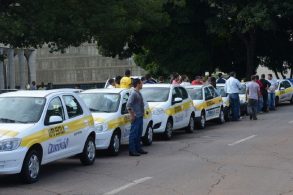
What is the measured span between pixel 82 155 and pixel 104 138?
4.39ft

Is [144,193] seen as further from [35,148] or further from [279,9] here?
[279,9]

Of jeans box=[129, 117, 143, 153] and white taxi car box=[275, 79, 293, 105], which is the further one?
white taxi car box=[275, 79, 293, 105]

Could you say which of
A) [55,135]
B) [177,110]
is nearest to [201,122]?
[177,110]

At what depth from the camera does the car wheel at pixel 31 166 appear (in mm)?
10766

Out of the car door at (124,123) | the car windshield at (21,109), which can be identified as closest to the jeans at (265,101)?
the car door at (124,123)

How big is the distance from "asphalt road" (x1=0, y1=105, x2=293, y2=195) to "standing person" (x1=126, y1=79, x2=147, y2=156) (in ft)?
1.12

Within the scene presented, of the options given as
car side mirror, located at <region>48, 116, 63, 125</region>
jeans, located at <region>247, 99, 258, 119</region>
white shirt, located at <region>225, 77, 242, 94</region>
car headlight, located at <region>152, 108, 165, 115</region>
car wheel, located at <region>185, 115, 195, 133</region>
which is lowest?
car wheel, located at <region>185, 115, 195, 133</region>

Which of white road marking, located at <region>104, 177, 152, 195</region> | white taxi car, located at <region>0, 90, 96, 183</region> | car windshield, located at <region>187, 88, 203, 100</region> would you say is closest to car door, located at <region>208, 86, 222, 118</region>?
car windshield, located at <region>187, 88, 203, 100</region>

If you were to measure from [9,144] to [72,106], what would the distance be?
8.47 ft

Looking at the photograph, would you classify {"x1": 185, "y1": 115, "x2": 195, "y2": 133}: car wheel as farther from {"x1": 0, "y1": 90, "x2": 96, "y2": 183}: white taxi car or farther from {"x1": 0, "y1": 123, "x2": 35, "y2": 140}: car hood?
{"x1": 0, "y1": 123, "x2": 35, "y2": 140}: car hood

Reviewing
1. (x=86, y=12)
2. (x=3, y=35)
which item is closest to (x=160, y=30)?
(x=86, y=12)

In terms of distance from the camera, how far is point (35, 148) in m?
11.1

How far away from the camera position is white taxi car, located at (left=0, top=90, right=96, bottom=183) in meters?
10.6

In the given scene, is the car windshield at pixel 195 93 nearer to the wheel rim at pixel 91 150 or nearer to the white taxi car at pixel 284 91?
the wheel rim at pixel 91 150
